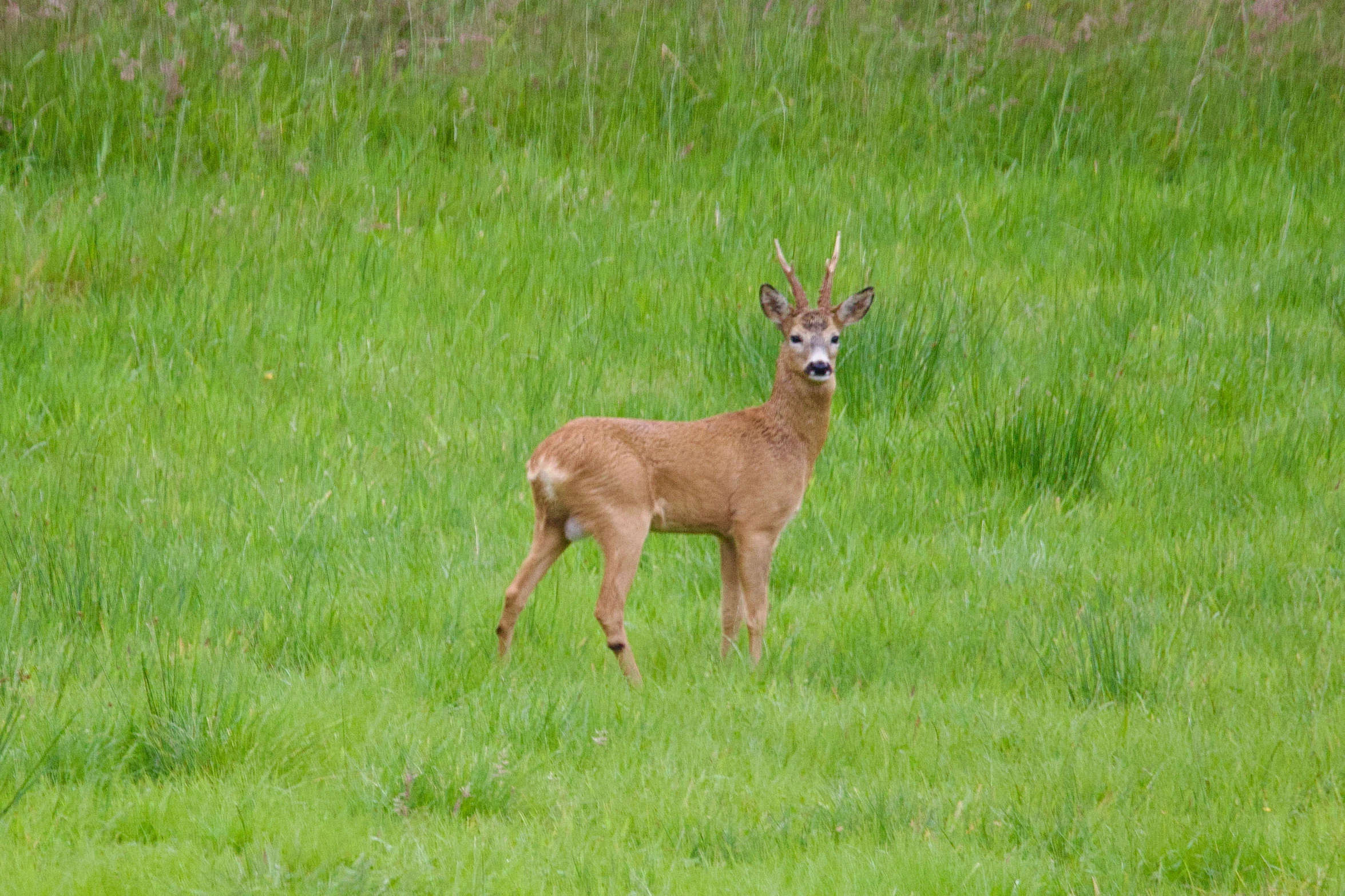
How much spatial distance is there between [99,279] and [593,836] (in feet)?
17.9

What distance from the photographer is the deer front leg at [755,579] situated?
18.1ft

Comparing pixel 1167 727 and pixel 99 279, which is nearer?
pixel 1167 727

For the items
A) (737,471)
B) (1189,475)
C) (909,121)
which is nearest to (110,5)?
(909,121)

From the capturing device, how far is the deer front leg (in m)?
5.50

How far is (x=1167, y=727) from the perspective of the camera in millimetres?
4684

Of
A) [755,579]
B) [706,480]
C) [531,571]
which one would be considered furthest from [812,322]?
[531,571]

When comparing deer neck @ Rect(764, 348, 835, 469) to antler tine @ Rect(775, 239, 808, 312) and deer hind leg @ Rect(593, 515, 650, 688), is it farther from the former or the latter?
deer hind leg @ Rect(593, 515, 650, 688)

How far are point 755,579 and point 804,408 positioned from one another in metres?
0.75

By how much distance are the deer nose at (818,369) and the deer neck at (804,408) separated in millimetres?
247

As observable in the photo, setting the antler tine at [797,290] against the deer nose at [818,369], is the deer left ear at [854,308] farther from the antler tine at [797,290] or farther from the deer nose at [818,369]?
the deer nose at [818,369]

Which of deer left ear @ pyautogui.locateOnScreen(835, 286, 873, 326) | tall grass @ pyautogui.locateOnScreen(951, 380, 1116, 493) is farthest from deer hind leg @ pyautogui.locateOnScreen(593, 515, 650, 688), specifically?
tall grass @ pyautogui.locateOnScreen(951, 380, 1116, 493)

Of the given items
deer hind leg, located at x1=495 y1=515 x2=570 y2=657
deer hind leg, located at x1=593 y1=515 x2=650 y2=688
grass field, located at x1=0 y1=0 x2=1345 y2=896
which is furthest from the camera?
deer hind leg, located at x1=495 y1=515 x2=570 y2=657

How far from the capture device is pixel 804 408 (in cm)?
593

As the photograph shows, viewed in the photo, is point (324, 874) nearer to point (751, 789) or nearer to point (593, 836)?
point (593, 836)
